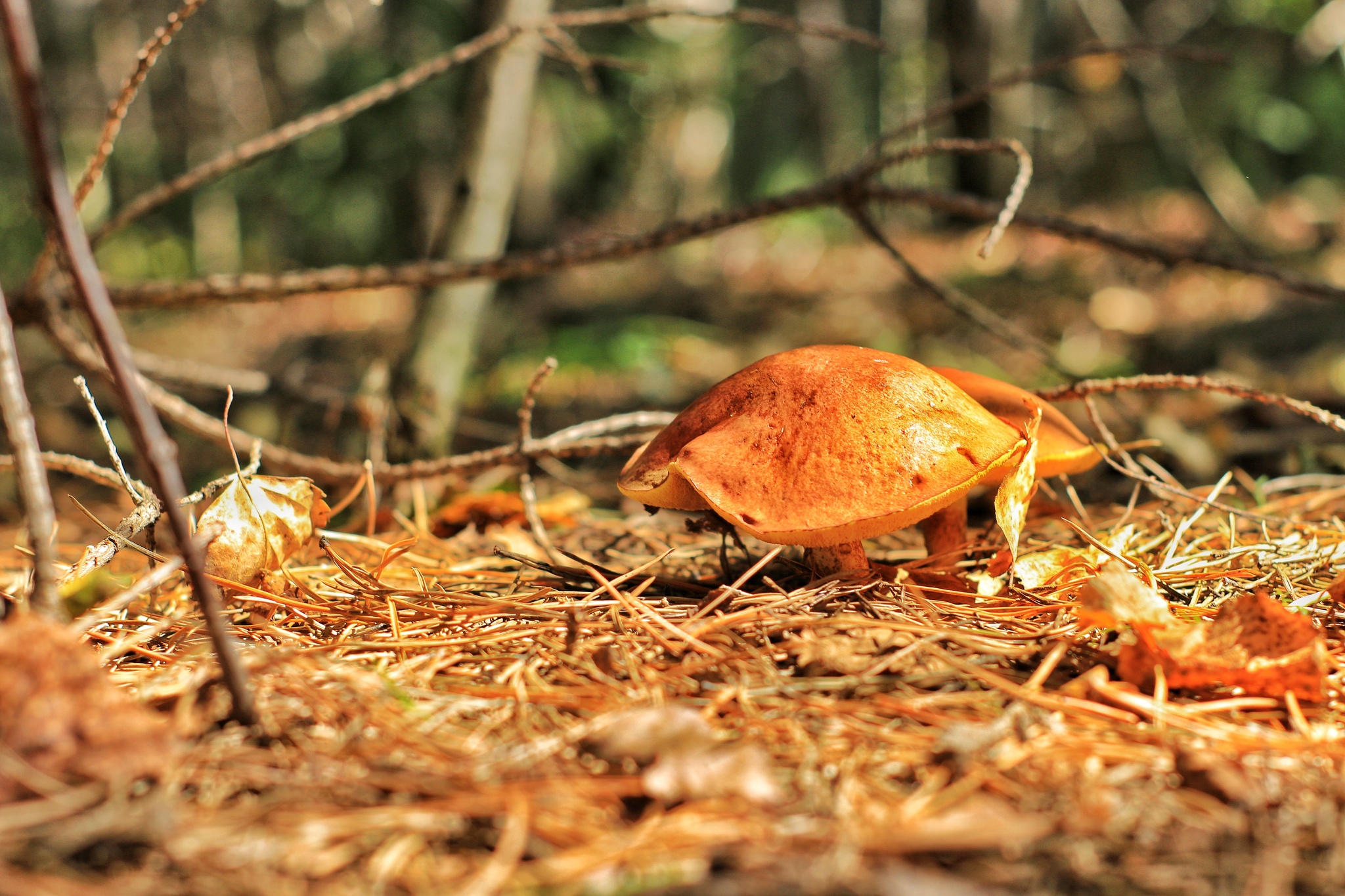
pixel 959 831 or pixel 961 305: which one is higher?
pixel 961 305

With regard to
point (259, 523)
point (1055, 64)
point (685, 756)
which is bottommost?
point (685, 756)

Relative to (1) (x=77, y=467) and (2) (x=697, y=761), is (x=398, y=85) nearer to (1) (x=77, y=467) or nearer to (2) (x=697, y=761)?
(1) (x=77, y=467)

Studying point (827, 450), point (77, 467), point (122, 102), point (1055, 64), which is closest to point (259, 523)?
point (77, 467)

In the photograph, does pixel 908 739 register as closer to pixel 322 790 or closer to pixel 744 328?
pixel 322 790

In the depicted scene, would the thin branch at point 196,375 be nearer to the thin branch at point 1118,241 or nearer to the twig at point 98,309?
the twig at point 98,309

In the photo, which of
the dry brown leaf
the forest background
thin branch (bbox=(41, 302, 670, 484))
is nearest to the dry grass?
the dry brown leaf

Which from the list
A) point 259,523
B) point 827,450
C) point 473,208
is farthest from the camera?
point 473,208

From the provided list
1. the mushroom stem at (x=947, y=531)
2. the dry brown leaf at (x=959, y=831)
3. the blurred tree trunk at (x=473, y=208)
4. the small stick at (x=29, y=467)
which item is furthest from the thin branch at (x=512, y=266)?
the dry brown leaf at (x=959, y=831)
